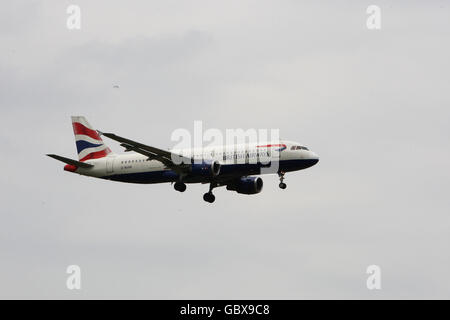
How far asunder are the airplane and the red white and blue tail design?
126 centimetres

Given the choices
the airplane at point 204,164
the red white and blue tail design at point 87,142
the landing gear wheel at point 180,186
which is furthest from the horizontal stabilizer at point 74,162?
the landing gear wheel at point 180,186

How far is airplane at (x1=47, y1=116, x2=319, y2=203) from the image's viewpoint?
8544cm

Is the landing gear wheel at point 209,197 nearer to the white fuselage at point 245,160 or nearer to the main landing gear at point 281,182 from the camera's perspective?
the white fuselage at point 245,160

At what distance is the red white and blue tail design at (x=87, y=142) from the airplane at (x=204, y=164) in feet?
4.15

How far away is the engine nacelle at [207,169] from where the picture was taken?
8581 centimetres

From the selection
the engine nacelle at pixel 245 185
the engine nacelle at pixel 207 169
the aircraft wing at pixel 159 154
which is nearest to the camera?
the aircraft wing at pixel 159 154

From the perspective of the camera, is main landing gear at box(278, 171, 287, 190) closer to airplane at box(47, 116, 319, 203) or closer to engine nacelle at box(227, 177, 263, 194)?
airplane at box(47, 116, 319, 203)

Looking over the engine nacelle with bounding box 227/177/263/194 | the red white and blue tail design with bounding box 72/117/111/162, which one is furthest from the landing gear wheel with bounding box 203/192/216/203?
the red white and blue tail design with bounding box 72/117/111/162

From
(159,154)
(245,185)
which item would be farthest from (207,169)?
(245,185)

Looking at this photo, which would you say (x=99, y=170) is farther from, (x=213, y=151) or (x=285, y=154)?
(x=285, y=154)

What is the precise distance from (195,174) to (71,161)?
13.0 metres
